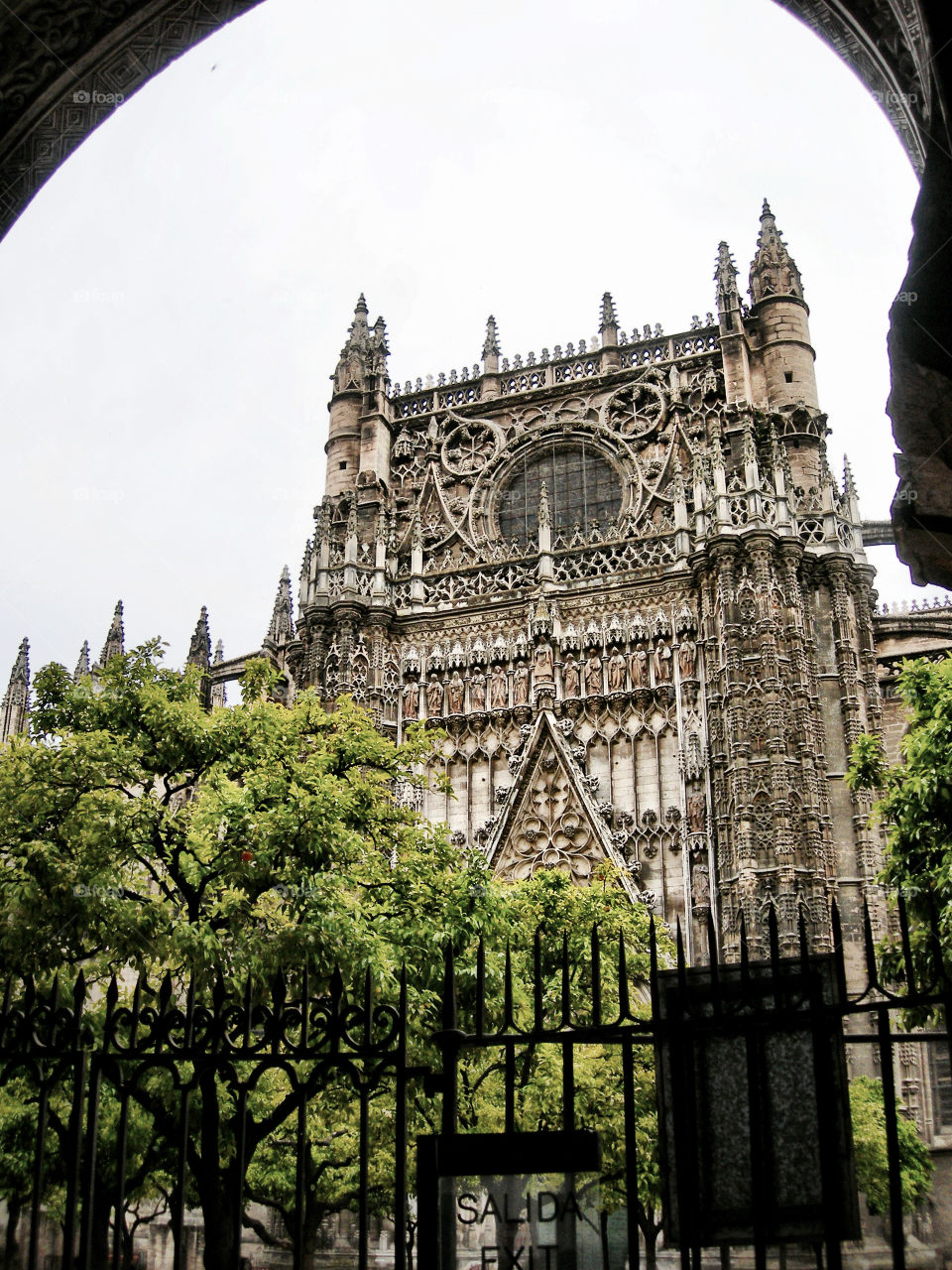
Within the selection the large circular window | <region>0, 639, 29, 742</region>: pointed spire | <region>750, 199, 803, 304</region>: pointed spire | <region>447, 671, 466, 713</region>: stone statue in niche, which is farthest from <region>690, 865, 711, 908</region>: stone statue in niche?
<region>0, 639, 29, 742</region>: pointed spire

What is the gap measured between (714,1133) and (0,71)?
14.3 ft

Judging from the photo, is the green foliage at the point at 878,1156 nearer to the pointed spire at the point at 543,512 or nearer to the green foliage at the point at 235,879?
the green foliage at the point at 235,879

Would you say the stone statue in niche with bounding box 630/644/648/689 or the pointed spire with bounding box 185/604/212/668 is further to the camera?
the pointed spire with bounding box 185/604/212/668

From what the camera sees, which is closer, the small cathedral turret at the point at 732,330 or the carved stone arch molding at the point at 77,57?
the carved stone arch molding at the point at 77,57

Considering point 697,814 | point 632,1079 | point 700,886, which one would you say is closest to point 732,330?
point 697,814

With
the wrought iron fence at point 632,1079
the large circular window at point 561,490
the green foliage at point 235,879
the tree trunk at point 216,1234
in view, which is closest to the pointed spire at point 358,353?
the large circular window at point 561,490

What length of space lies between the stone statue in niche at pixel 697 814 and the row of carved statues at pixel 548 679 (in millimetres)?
2484

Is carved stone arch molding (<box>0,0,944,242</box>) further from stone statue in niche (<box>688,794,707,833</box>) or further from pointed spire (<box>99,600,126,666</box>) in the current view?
pointed spire (<box>99,600,126,666</box>)

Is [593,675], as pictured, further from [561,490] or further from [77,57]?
[77,57]

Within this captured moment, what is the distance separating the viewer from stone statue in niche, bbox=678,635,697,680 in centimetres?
2473

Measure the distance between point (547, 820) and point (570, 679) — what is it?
9.41ft

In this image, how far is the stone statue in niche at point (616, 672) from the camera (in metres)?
25.2

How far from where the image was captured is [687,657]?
24.9 m

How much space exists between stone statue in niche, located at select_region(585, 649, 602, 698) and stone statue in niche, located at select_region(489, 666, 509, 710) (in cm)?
171
